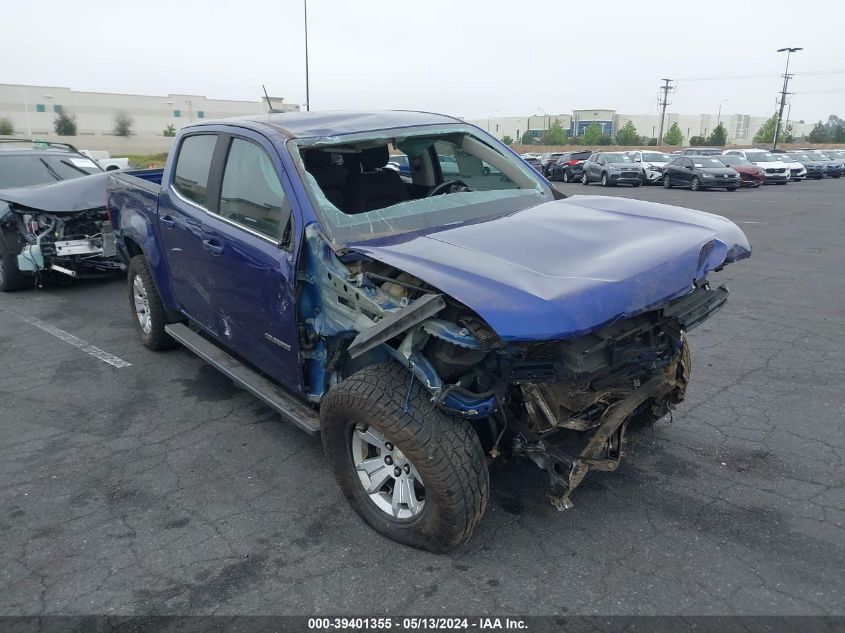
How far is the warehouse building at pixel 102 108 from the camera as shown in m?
96.4

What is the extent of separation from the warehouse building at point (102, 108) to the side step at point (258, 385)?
98257 mm

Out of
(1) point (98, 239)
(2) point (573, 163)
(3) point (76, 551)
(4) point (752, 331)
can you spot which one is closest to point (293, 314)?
(3) point (76, 551)

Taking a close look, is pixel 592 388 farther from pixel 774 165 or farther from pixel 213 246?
pixel 774 165

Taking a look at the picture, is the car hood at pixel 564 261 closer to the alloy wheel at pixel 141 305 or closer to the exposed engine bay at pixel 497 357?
the exposed engine bay at pixel 497 357

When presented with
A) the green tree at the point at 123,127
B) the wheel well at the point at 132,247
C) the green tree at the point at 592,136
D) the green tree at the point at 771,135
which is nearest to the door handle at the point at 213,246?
the wheel well at the point at 132,247

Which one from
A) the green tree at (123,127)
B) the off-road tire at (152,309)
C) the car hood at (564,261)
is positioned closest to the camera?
the car hood at (564,261)

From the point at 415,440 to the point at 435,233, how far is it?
118cm

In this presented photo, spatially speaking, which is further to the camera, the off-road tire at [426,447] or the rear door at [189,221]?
the rear door at [189,221]

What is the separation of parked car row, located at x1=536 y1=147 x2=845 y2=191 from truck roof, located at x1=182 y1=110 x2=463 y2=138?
22100 millimetres

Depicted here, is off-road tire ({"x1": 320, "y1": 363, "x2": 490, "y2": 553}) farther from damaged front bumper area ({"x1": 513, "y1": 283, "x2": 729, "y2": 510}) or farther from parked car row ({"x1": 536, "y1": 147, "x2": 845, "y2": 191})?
parked car row ({"x1": 536, "y1": 147, "x2": 845, "y2": 191})

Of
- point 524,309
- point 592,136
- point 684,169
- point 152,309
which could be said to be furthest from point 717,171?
point 592,136

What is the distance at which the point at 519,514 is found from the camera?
341cm

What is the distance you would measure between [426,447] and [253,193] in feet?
6.70

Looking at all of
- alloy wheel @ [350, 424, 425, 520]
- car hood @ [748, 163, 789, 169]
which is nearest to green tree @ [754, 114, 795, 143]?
car hood @ [748, 163, 789, 169]
